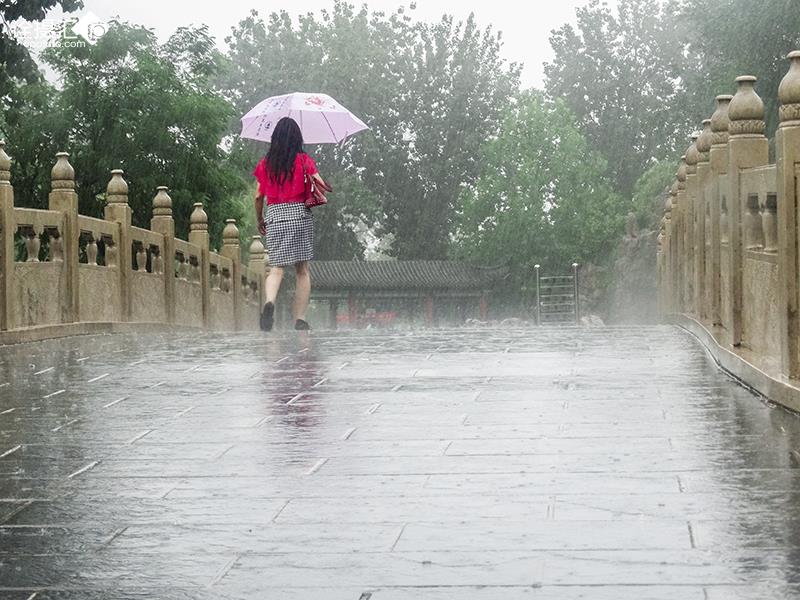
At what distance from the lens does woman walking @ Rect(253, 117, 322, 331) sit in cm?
1211

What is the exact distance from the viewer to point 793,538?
146 inches

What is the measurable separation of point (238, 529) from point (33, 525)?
0.59 meters

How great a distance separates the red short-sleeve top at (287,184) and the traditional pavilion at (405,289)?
39344 millimetres

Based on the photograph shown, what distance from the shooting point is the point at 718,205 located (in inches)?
396

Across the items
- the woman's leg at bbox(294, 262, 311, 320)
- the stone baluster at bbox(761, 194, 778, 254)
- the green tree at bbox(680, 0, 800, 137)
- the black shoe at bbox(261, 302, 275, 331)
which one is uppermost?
the green tree at bbox(680, 0, 800, 137)

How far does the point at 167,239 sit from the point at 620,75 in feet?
156

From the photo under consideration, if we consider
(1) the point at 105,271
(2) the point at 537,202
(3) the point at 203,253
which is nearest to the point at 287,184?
(1) the point at 105,271

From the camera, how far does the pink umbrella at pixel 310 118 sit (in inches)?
667

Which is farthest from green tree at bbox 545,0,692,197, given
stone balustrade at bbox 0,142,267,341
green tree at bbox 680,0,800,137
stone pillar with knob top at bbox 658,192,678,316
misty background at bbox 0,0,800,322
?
stone balustrade at bbox 0,142,267,341

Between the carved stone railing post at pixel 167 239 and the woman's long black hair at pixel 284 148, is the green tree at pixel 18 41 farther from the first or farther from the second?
the woman's long black hair at pixel 284 148

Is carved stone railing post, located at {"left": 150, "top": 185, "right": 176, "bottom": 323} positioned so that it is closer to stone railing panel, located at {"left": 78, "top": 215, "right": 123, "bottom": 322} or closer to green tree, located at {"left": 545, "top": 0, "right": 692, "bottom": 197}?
stone railing panel, located at {"left": 78, "top": 215, "right": 123, "bottom": 322}

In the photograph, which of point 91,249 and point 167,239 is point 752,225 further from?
point 167,239

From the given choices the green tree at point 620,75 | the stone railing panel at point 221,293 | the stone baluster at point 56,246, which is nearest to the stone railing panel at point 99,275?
the stone baluster at point 56,246

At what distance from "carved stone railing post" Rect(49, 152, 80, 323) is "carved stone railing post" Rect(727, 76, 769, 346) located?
6853 millimetres
